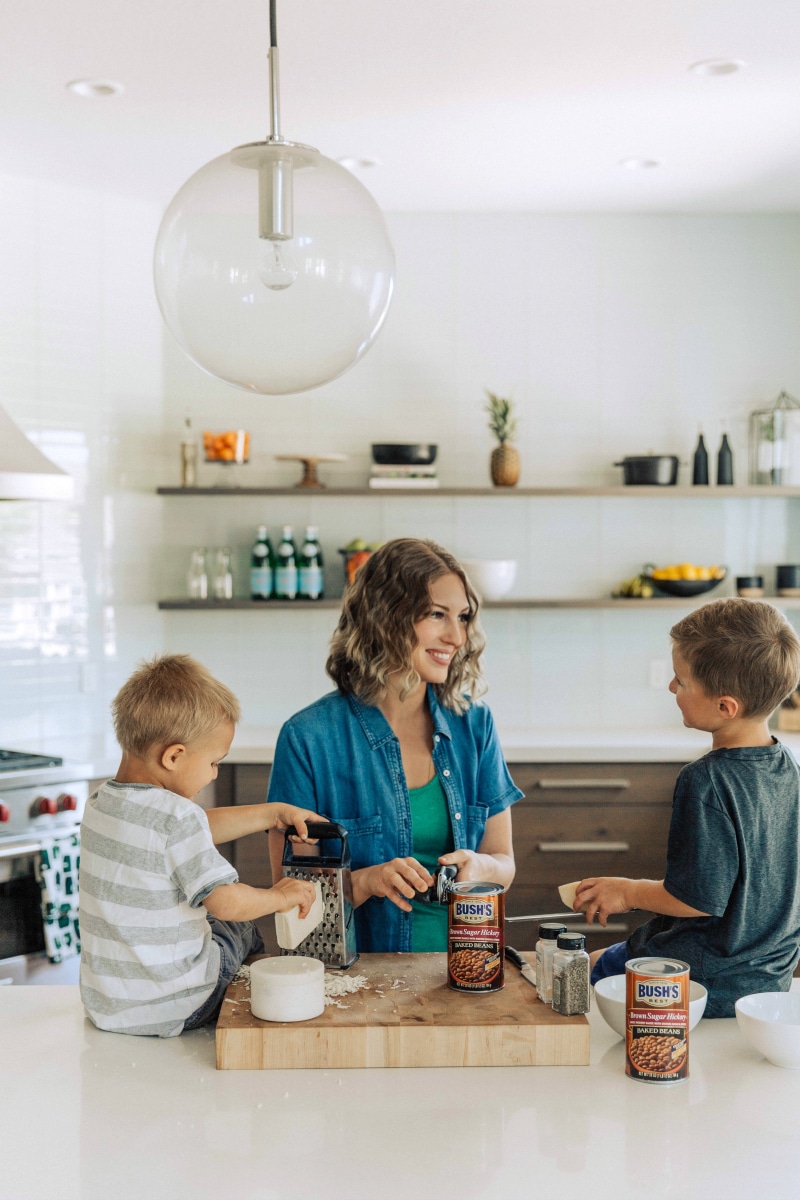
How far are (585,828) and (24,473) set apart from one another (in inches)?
76.6

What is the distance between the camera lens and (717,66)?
276 cm

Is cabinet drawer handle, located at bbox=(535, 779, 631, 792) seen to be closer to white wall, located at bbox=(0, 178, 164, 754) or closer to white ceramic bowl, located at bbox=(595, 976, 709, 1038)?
white wall, located at bbox=(0, 178, 164, 754)

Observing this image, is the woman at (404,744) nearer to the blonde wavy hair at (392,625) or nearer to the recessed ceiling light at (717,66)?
the blonde wavy hair at (392,625)

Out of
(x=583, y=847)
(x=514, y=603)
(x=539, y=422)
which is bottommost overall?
(x=583, y=847)

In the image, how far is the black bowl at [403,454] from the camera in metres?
3.87

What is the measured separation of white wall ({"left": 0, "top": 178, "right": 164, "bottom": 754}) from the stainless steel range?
23.0 inches

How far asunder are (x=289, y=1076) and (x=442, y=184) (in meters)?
3.10

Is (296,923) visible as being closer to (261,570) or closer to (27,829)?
(27,829)

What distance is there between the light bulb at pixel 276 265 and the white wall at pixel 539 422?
113 inches

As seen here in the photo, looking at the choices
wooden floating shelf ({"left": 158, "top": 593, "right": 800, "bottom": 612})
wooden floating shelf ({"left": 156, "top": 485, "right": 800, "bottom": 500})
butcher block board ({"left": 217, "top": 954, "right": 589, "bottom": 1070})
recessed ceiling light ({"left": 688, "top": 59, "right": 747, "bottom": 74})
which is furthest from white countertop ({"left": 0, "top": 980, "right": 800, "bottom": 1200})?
wooden floating shelf ({"left": 156, "top": 485, "right": 800, "bottom": 500})

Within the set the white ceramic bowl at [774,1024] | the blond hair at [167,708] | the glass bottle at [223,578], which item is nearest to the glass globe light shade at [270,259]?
the blond hair at [167,708]

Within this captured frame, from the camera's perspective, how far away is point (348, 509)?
4082mm

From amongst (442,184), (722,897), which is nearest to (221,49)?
(442,184)

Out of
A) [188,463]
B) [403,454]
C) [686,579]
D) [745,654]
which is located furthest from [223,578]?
[745,654]
